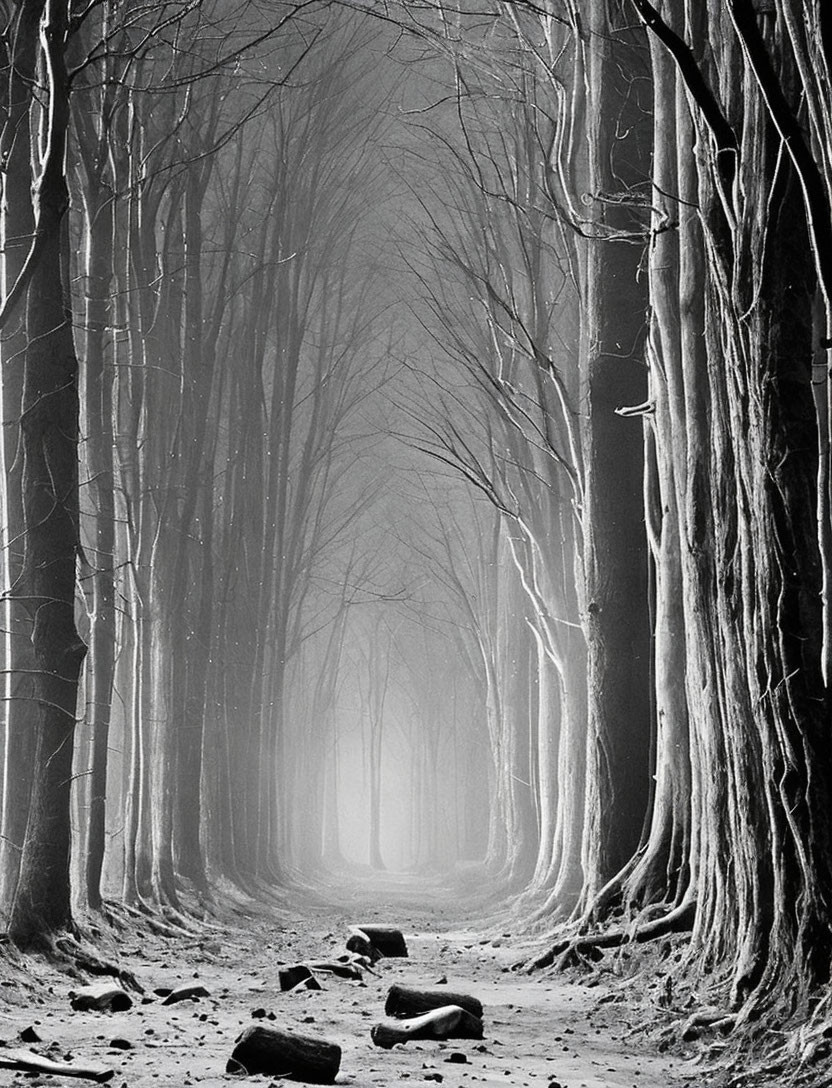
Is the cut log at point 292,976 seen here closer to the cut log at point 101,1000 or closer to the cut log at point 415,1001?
the cut log at point 101,1000

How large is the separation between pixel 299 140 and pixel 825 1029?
43.6 ft

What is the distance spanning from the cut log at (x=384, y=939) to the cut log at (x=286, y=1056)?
404cm

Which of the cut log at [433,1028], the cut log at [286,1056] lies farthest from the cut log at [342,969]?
the cut log at [286,1056]

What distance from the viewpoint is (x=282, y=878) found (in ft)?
57.1

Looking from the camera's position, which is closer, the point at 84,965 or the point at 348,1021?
the point at 348,1021

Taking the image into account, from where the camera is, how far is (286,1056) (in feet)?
11.8

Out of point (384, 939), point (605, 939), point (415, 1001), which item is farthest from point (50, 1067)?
point (384, 939)

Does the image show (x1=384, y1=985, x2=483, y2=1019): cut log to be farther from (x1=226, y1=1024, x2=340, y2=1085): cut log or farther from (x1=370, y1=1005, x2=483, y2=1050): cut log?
(x1=226, y1=1024, x2=340, y2=1085): cut log

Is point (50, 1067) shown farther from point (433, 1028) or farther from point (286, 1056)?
point (433, 1028)

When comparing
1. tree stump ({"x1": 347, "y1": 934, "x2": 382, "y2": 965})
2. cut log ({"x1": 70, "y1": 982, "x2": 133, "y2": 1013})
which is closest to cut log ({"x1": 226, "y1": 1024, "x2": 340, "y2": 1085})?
cut log ({"x1": 70, "y1": 982, "x2": 133, "y2": 1013})

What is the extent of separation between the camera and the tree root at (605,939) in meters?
5.88

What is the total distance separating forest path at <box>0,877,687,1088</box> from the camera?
3705 millimetres

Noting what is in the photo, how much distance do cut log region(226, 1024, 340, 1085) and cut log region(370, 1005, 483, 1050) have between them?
624mm

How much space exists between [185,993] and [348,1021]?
1001 mm
